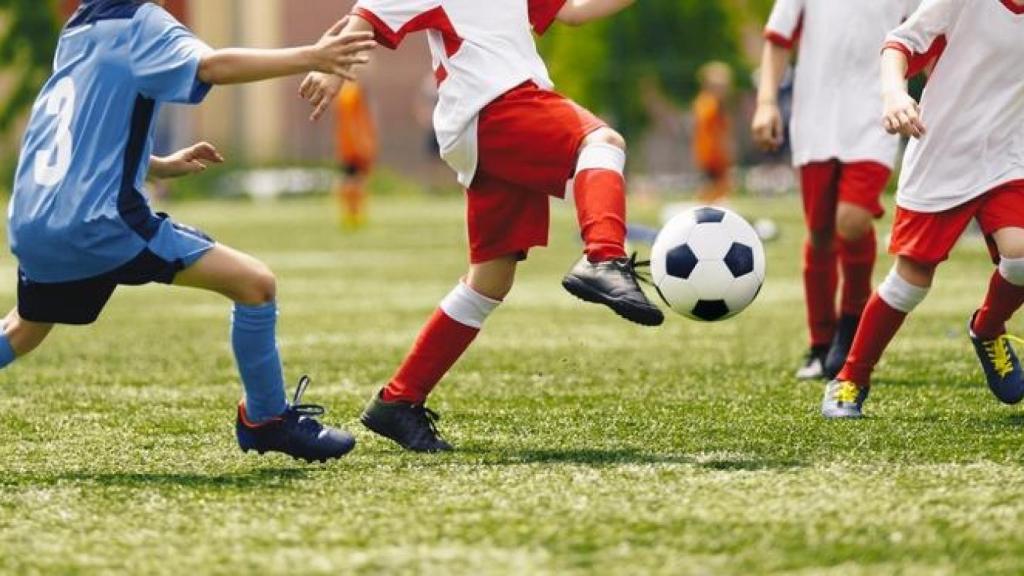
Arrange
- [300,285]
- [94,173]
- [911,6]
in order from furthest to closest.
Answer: [300,285] → [911,6] → [94,173]

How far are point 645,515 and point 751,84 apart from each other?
40.7 meters

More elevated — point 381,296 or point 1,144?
point 381,296

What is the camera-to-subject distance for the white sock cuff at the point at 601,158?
500 centimetres

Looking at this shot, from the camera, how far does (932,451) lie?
4.98 metres

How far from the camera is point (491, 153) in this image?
5.23 meters

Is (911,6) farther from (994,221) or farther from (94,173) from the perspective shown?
(94,173)

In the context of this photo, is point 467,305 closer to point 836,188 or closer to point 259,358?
point 259,358

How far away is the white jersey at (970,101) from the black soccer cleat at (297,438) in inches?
74.2

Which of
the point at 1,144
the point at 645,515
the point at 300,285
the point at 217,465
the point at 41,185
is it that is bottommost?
the point at 1,144

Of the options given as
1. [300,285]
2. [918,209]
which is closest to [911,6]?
[918,209]

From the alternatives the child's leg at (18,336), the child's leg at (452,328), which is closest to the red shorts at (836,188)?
the child's leg at (452,328)

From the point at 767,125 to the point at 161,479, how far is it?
3.23m

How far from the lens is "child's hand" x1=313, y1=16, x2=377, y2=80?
4.66 m

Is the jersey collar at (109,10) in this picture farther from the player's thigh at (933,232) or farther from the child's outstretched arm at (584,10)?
the player's thigh at (933,232)
